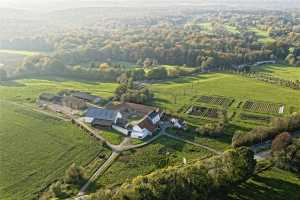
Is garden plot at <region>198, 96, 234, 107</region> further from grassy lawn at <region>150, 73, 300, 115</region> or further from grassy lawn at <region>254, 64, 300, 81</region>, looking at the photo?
grassy lawn at <region>254, 64, 300, 81</region>

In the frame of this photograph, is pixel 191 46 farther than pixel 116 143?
Yes

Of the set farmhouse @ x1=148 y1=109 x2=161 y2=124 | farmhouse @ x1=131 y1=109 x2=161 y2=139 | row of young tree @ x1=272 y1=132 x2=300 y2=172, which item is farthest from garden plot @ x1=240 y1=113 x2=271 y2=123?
row of young tree @ x1=272 y1=132 x2=300 y2=172

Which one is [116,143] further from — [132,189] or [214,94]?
[214,94]

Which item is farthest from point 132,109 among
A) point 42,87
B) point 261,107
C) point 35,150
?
point 42,87

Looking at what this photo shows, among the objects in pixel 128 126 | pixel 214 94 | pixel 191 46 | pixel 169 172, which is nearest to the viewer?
pixel 169 172

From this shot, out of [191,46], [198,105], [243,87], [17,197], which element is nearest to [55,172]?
[17,197]

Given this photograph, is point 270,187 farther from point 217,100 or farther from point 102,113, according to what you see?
point 217,100
